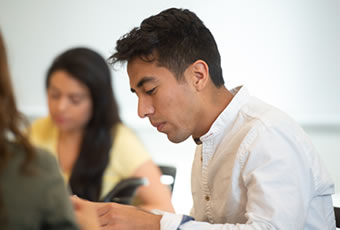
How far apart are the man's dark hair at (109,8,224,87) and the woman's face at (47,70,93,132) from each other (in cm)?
85

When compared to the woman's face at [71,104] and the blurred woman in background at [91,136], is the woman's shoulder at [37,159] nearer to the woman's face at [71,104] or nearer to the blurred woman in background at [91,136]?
the blurred woman in background at [91,136]

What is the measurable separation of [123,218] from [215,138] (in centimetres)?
31

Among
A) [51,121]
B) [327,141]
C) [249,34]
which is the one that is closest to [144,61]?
[51,121]

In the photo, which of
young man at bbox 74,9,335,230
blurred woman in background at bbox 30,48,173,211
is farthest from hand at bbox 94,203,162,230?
blurred woman in background at bbox 30,48,173,211

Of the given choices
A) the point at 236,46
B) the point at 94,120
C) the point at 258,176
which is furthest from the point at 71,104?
the point at 258,176

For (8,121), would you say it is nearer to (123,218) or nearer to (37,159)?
(37,159)

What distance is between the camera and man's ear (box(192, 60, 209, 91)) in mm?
1103

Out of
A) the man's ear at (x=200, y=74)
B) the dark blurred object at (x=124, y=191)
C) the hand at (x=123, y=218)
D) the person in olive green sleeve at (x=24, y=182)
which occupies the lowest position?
the dark blurred object at (x=124, y=191)

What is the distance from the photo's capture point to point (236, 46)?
106 inches

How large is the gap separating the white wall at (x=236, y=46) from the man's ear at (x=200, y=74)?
1633 mm

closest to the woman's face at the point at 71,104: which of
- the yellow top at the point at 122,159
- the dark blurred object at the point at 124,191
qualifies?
the yellow top at the point at 122,159

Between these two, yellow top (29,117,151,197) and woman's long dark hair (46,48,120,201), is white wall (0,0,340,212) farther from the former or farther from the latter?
yellow top (29,117,151,197)

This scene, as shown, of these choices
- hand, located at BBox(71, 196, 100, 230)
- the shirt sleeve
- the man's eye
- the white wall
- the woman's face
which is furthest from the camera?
the white wall

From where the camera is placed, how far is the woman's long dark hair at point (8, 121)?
1.49 ft
